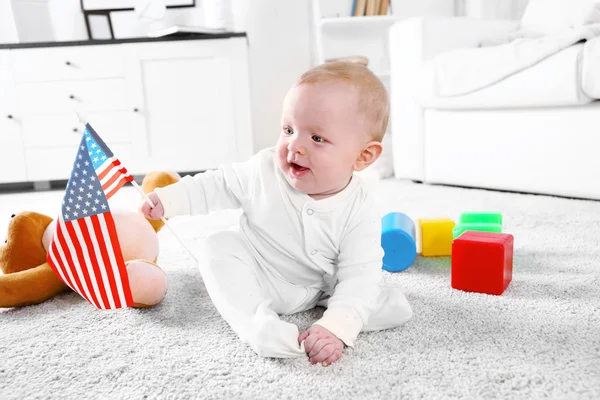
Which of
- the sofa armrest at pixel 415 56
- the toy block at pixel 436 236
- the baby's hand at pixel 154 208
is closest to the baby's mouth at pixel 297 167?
the baby's hand at pixel 154 208

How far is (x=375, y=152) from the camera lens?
812 millimetres

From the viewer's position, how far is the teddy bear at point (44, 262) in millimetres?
863

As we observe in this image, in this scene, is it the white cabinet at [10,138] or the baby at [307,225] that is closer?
the baby at [307,225]

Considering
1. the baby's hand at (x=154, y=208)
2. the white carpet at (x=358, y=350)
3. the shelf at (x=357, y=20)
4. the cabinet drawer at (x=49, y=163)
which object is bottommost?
the cabinet drawer at (x=49, y=163)

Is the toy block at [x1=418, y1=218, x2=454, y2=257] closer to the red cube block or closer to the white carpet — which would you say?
the white carpet

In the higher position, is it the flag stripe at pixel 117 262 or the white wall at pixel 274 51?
the white wall at pixel 274 51

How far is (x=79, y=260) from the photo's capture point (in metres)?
0.80

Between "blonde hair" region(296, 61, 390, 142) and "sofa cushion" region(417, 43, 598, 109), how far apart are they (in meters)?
1.00

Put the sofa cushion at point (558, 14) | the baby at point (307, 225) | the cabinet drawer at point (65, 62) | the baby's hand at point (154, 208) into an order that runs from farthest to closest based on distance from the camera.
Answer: the cabinet drawer at point (65, 62) < the sofa cushion at point (558, 14) < the baby's hand at point (154, 208) < the baby at point (307, 225)

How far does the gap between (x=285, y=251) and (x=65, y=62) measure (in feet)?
6.42

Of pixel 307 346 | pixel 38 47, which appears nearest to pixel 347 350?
pixel 307 346

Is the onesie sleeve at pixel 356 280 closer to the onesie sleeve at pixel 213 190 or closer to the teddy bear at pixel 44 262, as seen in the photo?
the onesie sleeve at pixel 213 190

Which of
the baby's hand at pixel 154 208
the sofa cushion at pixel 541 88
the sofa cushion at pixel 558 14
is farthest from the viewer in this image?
the sofa cushion at pixel 558 14

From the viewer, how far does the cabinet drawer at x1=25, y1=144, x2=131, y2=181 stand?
8.02ft
